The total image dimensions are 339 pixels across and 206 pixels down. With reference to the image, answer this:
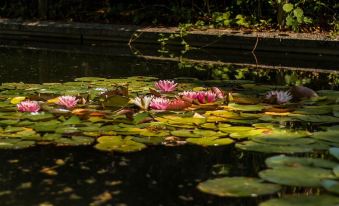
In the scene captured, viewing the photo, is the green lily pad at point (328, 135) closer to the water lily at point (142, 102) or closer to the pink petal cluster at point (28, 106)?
the water lily at point (142, 102)

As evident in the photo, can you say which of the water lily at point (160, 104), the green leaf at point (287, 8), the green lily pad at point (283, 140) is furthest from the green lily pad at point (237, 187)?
the green leaf at point (287, 8)

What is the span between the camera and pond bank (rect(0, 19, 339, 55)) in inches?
261

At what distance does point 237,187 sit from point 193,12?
8.04 m

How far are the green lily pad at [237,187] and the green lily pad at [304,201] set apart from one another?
9 cm

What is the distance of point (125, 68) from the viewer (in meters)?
5.36

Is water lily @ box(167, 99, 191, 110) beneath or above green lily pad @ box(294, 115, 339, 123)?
above

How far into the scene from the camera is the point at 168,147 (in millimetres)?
2354

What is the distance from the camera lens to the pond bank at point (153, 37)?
663 centimetres

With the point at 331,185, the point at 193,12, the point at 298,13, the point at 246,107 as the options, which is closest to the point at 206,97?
the point at 246,107

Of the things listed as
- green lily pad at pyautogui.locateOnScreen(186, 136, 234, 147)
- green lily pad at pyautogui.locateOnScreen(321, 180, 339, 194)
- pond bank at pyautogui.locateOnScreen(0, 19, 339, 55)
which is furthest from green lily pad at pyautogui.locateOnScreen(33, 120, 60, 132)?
pond bank at pyautogui.locateOnScreen(0, 19, 339, 55)

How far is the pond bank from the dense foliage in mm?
796

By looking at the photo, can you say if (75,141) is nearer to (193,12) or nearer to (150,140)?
(150,140)

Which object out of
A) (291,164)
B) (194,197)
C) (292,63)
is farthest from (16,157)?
(292,63)

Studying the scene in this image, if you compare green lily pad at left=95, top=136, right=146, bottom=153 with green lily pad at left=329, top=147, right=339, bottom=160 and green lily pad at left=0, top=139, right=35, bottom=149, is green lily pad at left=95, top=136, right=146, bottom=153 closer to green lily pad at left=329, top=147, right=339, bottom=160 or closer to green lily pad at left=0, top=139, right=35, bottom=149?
green lily pad at left=0, top=139, right=35, bottom=149
